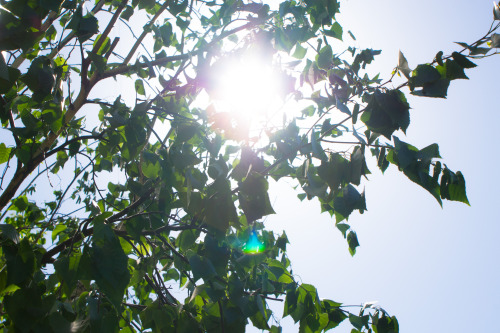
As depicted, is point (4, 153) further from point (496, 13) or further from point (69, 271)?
point (496, 13)

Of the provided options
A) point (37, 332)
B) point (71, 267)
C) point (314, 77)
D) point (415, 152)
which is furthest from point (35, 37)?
point (415, 152)

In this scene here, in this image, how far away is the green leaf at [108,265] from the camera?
127 centimetres

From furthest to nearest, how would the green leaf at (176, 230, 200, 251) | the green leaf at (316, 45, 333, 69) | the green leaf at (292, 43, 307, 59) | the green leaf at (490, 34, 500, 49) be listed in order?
1. the green leaf at (292, 43, 307, 59)
2. the green leaf at (176, 230, 200, 251)
3. the green leaf at (316, 45, 333, 69)
4. the green leaf at (490, 34, 500, 49)

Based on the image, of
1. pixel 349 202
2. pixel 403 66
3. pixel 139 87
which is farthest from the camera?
pixel 139 87

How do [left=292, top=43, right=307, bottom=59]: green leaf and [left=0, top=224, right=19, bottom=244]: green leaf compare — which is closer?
[left=0, top=224, right=19, bottom=244]: green leaf

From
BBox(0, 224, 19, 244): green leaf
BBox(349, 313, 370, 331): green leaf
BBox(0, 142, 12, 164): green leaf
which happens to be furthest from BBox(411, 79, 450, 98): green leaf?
BBox(0, 142, 12, 164): green leaf

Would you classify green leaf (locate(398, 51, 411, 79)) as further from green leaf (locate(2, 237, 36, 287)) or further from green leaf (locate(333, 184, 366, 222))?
green leaf (locate(2, 237, 36, 287))

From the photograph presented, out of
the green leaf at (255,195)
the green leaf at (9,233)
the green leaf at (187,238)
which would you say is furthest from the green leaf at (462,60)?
the green leaf at (9,233)

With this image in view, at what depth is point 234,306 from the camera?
1628 millimetres

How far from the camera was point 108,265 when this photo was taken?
1281 millimetres

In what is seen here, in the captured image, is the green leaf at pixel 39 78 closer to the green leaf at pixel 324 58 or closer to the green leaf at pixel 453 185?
the green leaf at pixel 324 58

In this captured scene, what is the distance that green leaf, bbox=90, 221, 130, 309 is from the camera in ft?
4.17

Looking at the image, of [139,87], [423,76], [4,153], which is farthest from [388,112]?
[4,153]

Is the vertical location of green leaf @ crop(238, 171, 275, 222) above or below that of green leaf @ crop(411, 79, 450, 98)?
below
